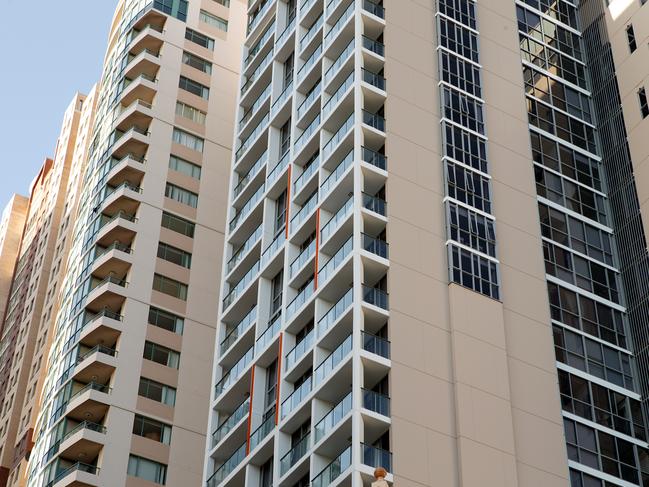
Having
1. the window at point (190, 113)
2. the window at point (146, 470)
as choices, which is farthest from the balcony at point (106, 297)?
the window at point (190, 113)

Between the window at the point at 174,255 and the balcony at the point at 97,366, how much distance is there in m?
9.03

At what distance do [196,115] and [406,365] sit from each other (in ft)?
142

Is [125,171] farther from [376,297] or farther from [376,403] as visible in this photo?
[376,403]

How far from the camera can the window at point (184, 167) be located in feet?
300

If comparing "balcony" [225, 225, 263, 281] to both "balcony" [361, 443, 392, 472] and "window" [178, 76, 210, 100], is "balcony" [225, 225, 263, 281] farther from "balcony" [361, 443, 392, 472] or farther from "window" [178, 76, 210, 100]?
"window" [178, 76, 210, 100]

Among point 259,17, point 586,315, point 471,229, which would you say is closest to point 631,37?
point 586,315

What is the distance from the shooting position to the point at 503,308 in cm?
6188

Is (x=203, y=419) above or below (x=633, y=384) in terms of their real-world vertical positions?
above

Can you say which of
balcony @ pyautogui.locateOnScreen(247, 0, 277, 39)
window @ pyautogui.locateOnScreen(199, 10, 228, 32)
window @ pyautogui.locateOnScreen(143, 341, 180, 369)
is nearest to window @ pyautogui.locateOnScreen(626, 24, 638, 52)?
balcony @ pyautogui.locateOnScreen(247, 0, 277, 39)

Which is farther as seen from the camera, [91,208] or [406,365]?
[91,208]

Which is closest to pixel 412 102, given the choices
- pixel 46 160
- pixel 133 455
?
pixel 133 455

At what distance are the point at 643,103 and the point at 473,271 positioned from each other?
18704 mm

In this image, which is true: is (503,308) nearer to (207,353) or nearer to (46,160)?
(207,353)

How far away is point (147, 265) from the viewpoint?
8494 cm
